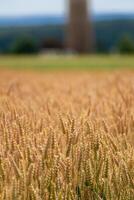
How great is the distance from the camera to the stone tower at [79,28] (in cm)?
10394

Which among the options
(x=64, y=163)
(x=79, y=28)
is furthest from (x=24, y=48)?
(x=64, y=163)

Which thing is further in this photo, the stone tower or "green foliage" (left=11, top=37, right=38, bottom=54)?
the stone tower

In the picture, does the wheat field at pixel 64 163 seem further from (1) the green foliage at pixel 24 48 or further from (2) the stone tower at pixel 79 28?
(2) the stone tower at pixel 79 28

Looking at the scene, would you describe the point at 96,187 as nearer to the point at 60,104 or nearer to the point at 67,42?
the point at 60,104

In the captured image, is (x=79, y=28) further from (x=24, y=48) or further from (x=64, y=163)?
(x=64, y=163)

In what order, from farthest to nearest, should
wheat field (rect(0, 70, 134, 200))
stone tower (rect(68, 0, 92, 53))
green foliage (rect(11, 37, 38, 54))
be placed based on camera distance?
stone tower (rect(68, 0, 92, 53)) < green foliage (rect(11, 37, 38, 54)) < wheat field (rect(0, 70, 134, 200))

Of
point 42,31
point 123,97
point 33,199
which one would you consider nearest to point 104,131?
point 33,199

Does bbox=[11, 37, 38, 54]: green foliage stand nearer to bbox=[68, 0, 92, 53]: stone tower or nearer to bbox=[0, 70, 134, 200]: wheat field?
bbox=[68, 0, 92, 53]: stone tower

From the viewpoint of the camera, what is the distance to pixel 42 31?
147m

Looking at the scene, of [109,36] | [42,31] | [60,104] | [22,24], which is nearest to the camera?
[60,104]

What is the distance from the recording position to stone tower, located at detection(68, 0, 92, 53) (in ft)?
341

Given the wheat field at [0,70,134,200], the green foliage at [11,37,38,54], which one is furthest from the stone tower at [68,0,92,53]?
the wheat field at [0,70,134,200]

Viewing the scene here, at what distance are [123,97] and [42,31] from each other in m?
144

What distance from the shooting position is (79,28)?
108m
